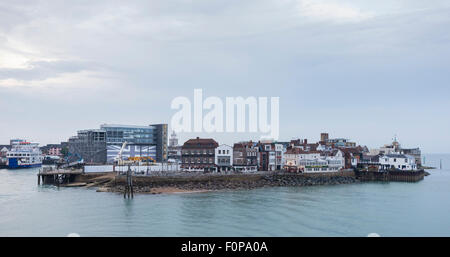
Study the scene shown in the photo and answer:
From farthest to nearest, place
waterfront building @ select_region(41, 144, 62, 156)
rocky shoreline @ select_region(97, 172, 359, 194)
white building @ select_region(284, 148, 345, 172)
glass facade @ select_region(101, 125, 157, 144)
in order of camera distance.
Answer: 1. waterfront building @ select_region(41, 144, 62, 156)
2. glass facade @ select_region(101, 125, 157, 144)
3. white building @ select_region(284, 148, 345, 172)
4. rocky shoreline @ select_region(97, 172, 359, 194)

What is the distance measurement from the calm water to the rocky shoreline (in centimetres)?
470

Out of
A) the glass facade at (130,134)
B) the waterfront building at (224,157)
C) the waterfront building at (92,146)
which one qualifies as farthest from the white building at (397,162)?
the waterfront building at (92,146)

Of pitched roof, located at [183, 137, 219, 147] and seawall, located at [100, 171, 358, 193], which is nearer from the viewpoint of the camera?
seawall, located at [100, 171, 358, 193]

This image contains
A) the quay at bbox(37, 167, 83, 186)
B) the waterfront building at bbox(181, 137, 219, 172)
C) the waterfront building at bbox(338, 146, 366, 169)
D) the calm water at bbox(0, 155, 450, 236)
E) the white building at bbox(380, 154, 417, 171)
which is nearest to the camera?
the calm water at bbox(0, 155, 450, 236)

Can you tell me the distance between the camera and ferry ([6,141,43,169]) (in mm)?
124000

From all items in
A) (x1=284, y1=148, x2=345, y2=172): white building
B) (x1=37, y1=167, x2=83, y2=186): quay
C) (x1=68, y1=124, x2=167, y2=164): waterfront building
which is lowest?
→ (x1=37, y1=167, x2=83, y2=186): quay

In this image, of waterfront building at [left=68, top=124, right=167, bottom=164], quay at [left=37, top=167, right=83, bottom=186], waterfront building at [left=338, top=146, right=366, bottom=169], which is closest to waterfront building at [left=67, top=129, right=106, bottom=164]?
waterfront building at [left=68, top=124, right=167, bottom=164]

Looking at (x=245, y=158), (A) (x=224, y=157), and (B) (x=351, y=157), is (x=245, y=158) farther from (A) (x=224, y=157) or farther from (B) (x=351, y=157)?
(B) (x=351, y=157)

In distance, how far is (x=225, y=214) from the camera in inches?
1560

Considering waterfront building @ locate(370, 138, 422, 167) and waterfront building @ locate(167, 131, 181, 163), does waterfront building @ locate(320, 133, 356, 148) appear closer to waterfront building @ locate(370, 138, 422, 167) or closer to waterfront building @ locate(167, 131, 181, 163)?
waterfront building @ locate(370, 138, 422, 167)

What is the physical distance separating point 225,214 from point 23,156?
110m

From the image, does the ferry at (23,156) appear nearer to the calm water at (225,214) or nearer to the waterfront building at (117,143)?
the waterfront building at (117,143)
